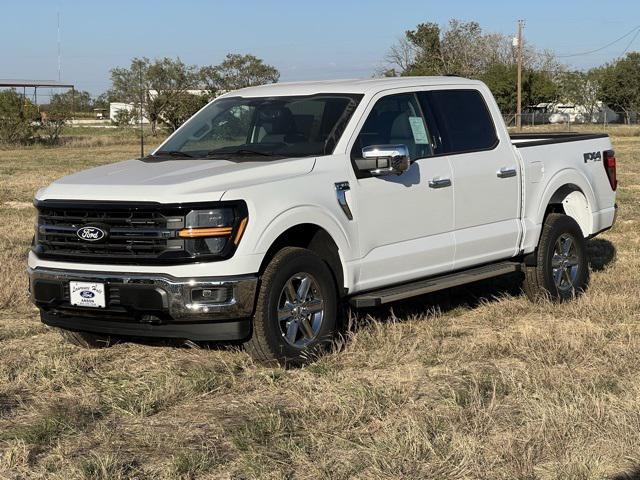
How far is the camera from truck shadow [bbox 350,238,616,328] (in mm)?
7797

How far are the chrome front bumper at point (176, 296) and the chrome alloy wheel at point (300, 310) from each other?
332 millimetres

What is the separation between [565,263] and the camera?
817 cm

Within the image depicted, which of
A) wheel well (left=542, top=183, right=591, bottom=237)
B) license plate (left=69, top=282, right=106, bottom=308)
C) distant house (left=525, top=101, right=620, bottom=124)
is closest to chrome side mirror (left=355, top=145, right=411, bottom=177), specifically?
license plate (left=69, top=282, right=106, bottom=308)

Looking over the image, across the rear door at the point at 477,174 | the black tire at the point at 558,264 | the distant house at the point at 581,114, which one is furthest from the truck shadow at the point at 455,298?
the distant house at the point at 581,114

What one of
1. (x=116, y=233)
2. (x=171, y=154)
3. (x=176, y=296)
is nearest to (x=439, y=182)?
(x=171, y=154)

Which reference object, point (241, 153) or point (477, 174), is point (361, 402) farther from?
point (477, 174)

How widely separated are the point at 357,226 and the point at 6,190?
47.1 feet

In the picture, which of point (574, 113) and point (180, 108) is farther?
point (574, 113)

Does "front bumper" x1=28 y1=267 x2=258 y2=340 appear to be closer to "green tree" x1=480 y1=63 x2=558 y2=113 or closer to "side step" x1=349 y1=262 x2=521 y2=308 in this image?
"side step" x1=349 y1=262 x2=521 y2=308

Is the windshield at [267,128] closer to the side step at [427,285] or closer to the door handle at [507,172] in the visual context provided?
the side step at [427,285]

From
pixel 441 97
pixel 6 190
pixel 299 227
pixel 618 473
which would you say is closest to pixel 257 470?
pixel 618 473

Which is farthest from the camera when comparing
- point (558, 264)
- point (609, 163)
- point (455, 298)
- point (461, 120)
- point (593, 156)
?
point (609, 163)

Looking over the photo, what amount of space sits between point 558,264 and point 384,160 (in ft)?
8.30

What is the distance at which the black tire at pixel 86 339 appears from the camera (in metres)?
6.64
